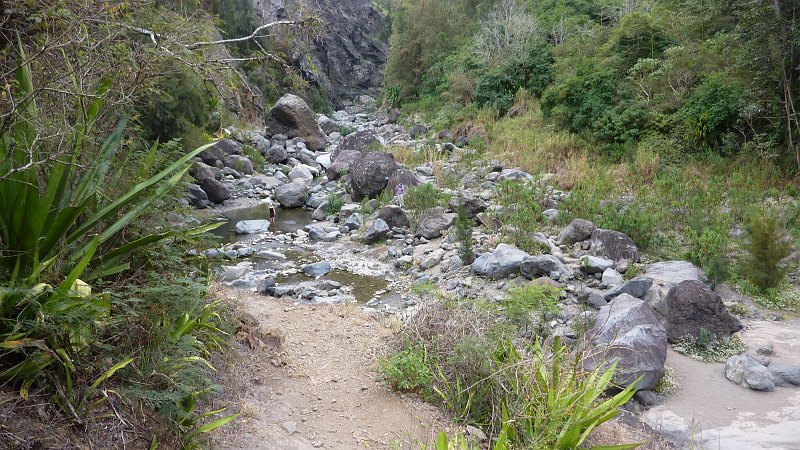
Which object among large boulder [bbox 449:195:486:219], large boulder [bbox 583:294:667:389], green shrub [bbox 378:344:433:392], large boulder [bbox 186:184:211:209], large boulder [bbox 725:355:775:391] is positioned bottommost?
large boulder [bbox 186:184:211:209]

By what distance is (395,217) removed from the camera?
35.5ft

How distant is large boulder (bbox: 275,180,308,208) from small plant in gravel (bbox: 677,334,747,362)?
9.93 m

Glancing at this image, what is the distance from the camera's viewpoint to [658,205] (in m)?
9.59

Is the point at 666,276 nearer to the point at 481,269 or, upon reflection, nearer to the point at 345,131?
the point at 481,269

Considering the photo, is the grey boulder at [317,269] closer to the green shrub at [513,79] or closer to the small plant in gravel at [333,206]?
the small plant in gravel at [333,206]

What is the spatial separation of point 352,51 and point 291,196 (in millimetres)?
37950

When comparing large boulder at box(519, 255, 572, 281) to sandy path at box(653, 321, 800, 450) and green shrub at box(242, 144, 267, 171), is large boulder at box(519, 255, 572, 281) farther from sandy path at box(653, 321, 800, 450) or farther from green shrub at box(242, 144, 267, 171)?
green shrub at box(242, 144, 267, 171)

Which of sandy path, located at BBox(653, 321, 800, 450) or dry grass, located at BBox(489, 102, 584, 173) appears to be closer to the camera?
sandy path, located at BBox(653, 321, 800, 450)

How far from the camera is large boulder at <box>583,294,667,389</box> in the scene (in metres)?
4.93

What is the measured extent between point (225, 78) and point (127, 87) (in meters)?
1.03

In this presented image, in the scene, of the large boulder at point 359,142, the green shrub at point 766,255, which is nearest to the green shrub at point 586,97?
the large boulder at point 359,142

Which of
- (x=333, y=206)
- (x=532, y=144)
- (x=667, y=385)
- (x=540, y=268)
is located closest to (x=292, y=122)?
(x=333, y=206)

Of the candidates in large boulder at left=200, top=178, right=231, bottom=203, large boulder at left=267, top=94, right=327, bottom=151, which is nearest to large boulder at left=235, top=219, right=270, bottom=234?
large boulder at left=200, top=178, right=231, bottom=203

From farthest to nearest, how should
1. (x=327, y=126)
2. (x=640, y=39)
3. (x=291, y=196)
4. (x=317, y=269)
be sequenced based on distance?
(x=327, y=126) < (x=640, y=39) < (x=291, y=196) < (x=317, y=269)
